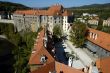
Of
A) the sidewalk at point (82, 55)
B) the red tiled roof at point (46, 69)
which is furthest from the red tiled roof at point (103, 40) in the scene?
the red tiled roof at point (46, 69)

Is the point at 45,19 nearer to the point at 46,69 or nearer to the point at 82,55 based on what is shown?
the point at 82,55

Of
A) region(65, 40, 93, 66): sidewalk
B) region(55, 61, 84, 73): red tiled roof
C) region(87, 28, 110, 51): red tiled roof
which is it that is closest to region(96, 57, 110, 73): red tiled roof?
region(55, 61, 84, 73): red tiled roof

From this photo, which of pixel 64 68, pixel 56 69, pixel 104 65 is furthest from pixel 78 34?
pixel 64 68

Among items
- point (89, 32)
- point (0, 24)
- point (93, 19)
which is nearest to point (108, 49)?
point (89, 32)

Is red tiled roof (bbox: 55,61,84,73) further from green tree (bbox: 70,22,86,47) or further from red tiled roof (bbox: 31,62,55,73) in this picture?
green tree (bbox: 70,22,86,47)

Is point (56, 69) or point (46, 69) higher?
point (46, 69)

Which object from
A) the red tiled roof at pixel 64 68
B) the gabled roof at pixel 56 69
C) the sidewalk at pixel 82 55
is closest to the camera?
the red tiled roof at pixel 64 68

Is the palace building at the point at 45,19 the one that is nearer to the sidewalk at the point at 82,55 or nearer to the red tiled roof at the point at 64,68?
the sidewalk at the point at 82,55

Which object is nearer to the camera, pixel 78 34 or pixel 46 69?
pixel 46 69

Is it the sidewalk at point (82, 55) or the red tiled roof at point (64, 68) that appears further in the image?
the sidewalk at point (82, 55)

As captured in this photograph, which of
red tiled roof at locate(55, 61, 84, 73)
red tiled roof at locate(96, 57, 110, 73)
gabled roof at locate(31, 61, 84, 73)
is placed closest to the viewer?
red tiled roof at locate(55, 61, 84, 73)

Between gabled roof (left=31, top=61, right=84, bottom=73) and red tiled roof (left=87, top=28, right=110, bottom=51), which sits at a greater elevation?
gabled roof (left=31, top=61, right=84, bottom=73)
